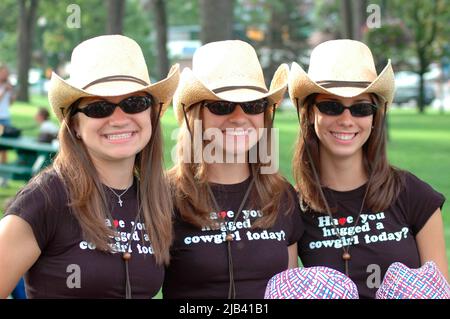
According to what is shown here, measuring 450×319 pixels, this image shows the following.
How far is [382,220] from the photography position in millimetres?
4281

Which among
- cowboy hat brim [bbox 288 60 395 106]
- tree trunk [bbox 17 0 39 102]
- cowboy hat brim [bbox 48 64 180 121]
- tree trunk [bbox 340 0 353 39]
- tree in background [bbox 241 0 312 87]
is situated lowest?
tree in background [bbox 241 0 312 87]

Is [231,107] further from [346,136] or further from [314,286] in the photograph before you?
[314,286]

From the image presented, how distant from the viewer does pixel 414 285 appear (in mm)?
3180

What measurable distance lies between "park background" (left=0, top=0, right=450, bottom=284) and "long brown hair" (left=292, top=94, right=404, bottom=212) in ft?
4.42

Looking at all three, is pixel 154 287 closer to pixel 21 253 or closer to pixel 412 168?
pixel 21 253

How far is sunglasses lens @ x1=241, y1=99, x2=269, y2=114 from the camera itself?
4176mm

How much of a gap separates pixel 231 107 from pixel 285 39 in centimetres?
4720

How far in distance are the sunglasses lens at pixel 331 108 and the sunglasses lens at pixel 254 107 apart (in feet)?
1.04

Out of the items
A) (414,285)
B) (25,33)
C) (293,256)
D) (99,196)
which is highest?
(99,196)

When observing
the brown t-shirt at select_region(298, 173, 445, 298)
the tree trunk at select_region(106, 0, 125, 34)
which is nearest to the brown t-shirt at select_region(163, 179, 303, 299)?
the brown t-shirt at select_region(298, 173, 445, 298)

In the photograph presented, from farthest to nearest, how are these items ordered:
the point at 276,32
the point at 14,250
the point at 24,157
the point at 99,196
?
the point at 276,32
the point at 24,157
the point at 99,196
the point at 14,250

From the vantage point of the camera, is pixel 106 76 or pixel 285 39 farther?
pixel 285 39

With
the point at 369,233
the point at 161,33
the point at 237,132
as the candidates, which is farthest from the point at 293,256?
the point at 161,33

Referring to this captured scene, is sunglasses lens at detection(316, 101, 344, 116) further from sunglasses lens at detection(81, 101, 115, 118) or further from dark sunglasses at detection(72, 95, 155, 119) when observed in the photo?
sunglasses lens at detection(81, 101, 115, 118)
